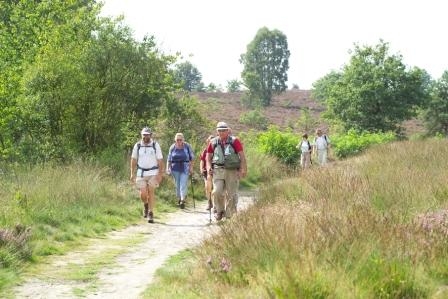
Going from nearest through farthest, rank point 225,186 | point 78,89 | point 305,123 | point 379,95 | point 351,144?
point 225,186 → point 78,89 → point 351,144 → point 379,95 → point 305,123

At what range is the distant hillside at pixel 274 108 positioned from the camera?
63188 mm

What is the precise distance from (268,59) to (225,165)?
65.4 m

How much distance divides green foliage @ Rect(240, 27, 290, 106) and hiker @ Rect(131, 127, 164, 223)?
62.3 metres

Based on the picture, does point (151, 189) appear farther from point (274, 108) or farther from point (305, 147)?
point (274, 108)

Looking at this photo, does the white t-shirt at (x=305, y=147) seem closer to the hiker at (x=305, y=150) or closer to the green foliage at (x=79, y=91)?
the hiker at (x=305, y=150)

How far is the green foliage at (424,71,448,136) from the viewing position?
2066 inches

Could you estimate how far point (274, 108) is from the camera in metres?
76.9

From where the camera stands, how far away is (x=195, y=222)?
11.8m

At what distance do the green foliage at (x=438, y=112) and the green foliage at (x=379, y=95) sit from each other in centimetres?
1067

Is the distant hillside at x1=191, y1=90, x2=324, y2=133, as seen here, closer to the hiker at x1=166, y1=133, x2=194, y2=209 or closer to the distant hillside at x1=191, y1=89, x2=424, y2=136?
the distant hillside at x1=191, y1=89, x2=424, y2=136

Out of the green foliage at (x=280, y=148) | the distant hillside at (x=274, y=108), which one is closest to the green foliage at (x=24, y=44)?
the green foliage at (x=280, y=148)

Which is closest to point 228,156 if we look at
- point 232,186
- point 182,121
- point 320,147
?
point 232,186

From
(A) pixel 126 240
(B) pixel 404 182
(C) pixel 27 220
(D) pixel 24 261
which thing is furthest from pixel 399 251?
(C) pixel 27 220

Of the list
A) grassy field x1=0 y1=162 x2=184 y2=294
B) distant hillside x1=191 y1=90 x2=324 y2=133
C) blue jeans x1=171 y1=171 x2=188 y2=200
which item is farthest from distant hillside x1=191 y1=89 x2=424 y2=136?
grassy field x1=0 y1=162 x2=184 y2=294
